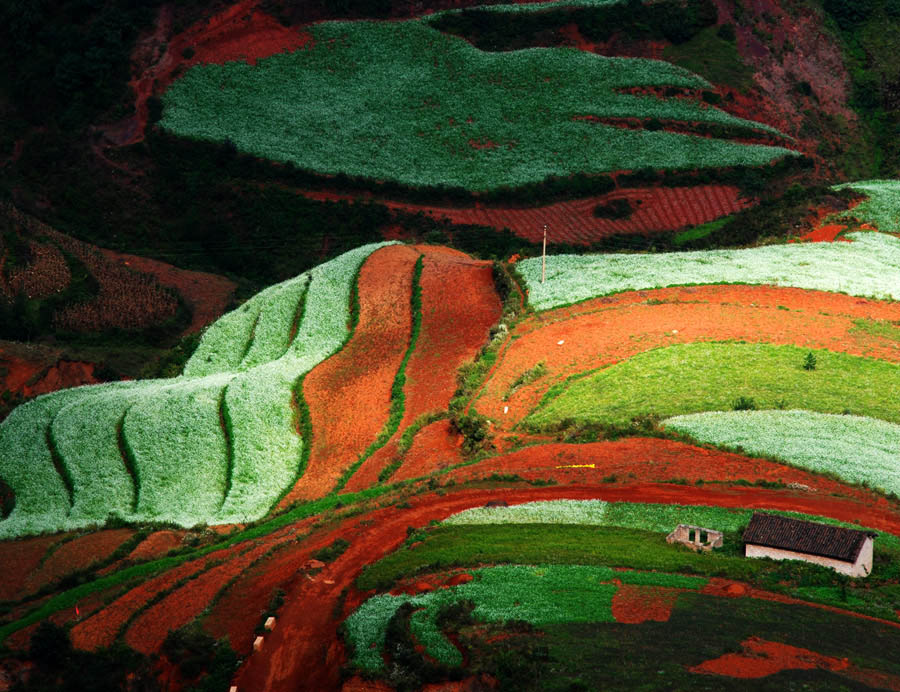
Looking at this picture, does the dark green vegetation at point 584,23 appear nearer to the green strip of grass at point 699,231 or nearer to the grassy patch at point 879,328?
the green strip of grass at point 699,231

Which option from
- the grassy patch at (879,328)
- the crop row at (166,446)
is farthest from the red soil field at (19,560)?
the grassy patch at (879,328)

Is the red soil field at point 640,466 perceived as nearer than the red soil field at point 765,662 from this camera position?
No

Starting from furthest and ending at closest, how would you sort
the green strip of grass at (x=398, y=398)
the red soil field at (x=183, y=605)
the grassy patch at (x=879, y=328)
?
the grassy patch at (x=879, y=328) → the green strip of grass at (x=398, y=398) → the red soil field at (x=183, y=605)

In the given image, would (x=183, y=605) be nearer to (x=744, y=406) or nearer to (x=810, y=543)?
(x=810, y=543)

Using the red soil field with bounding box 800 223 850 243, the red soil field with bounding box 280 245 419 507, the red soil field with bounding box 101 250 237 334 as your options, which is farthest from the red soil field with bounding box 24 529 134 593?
the red soil field with bounding box 800 223 850 243

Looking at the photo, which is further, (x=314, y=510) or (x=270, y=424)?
(x=270, y=424)

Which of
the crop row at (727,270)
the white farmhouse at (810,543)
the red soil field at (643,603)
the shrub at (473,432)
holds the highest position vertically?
the crop row at (727,270)

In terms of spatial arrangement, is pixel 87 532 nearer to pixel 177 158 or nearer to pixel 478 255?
pixel 478 255

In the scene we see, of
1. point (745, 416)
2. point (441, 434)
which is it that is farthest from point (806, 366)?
point (441, 434)
